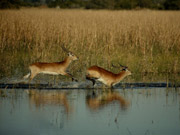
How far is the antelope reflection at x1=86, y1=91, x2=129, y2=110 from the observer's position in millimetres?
7402

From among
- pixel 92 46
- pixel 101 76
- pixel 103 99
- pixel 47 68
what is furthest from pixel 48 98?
pixel 92 46

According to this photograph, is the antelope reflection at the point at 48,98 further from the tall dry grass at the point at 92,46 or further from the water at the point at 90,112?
the tall dry grass at the point at 92,46

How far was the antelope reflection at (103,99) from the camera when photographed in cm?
740

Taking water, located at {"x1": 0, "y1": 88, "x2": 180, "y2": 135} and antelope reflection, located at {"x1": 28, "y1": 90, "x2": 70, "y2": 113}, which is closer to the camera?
water, located at {"x1": 0, "y1": 88, "x2": 180, "y2": 135}

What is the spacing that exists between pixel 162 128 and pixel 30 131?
1869mm

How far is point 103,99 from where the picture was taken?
314 inches

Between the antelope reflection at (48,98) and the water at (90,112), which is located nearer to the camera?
the water at (90,112)

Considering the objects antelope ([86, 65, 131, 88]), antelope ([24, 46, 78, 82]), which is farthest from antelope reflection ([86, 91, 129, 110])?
antelope ([24, 46, 78, 82])

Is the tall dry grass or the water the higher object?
the tall dry grass

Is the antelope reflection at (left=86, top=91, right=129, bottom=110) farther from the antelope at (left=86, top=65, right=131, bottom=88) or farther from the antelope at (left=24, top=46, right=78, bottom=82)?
the antelope at (left=24, top=46, right=78, bottom=82)

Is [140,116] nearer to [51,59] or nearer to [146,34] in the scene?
[51,59]

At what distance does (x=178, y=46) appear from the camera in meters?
14.4

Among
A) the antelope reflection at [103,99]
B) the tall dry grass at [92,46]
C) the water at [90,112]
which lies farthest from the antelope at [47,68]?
the antelope reflection at [103,99]

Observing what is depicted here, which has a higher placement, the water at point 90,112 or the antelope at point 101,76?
the antelope at point 101,76
